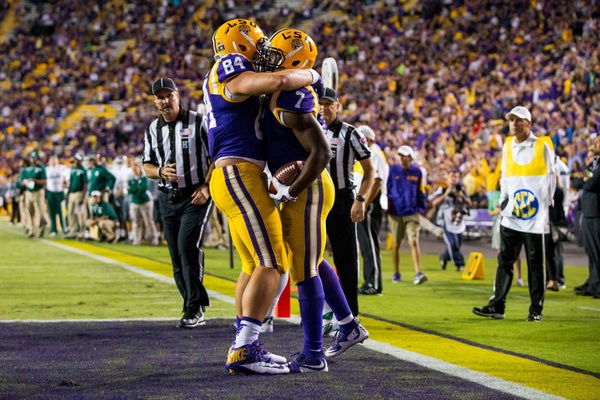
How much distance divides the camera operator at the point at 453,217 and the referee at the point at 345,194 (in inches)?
251

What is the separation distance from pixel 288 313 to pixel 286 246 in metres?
2.29

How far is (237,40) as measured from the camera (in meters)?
Result: 5.17

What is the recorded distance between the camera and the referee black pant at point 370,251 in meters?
10.1

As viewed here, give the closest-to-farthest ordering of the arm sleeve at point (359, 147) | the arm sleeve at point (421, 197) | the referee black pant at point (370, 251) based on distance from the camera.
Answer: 1. the arm sleeve at point (359, 147)
2. the referee black pant at point (370, 251)
3. the arm sleeve at point (421, 197)

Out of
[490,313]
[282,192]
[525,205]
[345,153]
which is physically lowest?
[490,313]

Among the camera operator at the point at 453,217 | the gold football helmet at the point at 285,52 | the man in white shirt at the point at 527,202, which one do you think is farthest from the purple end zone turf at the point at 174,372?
the camera operator at the point at 453,217

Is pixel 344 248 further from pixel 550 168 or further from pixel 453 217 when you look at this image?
pixel 453 217

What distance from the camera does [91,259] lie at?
49.0ft

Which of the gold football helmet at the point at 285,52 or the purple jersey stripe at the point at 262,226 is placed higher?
the gold football helmet at the point at 285,52

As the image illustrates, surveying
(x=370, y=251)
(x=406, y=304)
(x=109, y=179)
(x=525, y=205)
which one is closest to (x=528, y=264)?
(x=525, y=205)

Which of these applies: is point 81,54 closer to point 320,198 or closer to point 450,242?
point 450,242

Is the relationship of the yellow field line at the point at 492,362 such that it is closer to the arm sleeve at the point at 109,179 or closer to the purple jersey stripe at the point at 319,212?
the purple jersey stripe at the point at 319,212

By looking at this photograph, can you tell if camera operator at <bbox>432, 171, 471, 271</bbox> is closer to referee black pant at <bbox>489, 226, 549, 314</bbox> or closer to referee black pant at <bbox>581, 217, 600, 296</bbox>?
referee black pant at <bbox>581, 217, 600, 296</bbox>

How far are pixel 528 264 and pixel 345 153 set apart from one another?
6.31 feet
